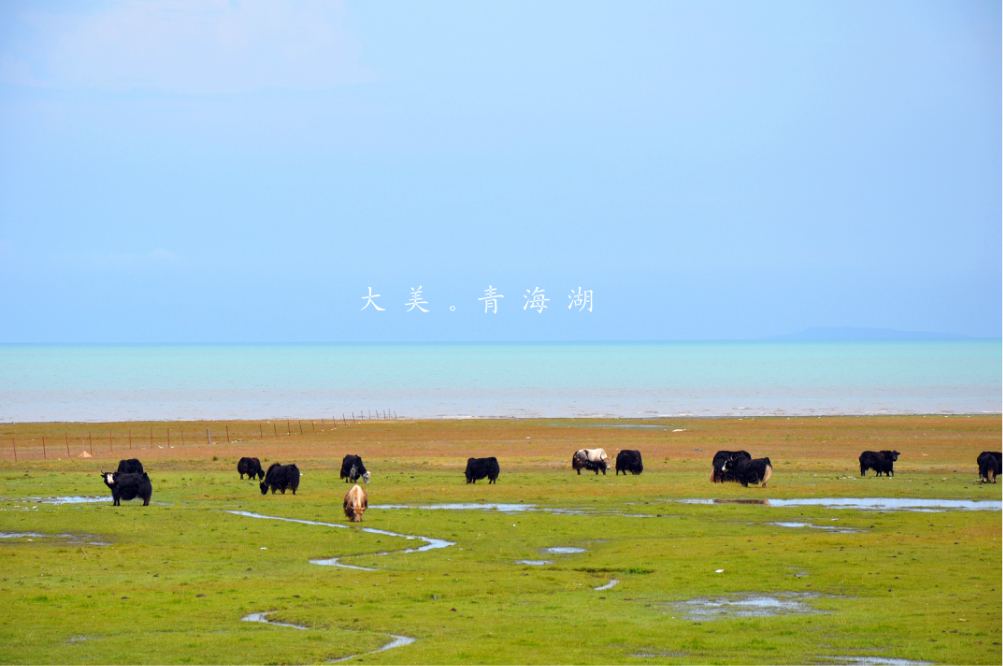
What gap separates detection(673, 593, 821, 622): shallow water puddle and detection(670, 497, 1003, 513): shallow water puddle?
15.9 m

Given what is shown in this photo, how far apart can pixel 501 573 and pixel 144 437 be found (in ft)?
200

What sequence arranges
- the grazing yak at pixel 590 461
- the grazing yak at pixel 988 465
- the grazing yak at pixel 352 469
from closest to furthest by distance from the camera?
the grazing yak at pixel 988 465 → the grazing yak at pixel 352 469 → the grazing yak at pixel 590 461

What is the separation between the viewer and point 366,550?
86.4 feet

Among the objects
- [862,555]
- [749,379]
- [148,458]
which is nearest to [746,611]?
[862,555]

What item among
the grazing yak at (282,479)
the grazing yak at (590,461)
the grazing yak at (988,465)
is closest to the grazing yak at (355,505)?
the grazing yak at (282,479)

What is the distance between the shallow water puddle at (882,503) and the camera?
34.1 metres

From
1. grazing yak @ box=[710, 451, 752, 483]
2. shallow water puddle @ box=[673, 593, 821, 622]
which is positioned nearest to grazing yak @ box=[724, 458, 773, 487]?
grazing yak @ box=[710, 451, 752, 483]

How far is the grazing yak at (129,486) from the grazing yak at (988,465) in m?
33.1

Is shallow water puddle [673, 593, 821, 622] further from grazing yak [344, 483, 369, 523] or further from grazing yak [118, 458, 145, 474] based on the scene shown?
grazing yak [118, 458, 145, 474]

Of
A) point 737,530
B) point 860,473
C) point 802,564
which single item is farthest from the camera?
point 860,473

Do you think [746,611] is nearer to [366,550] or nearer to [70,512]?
[366,550]

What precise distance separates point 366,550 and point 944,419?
250ft

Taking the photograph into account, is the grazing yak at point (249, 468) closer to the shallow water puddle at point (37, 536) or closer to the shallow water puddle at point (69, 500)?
the shallow water puddle at point (69, 500)

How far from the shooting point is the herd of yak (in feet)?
116
